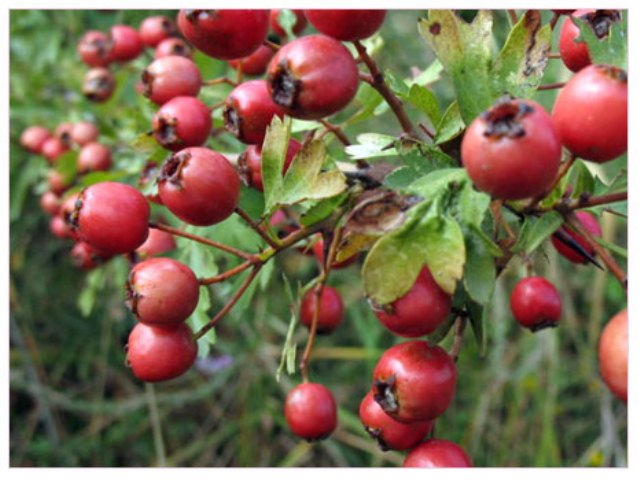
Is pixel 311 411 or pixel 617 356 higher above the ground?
pixel 617 356

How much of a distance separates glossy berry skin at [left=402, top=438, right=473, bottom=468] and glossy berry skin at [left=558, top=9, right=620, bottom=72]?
0.50 meters

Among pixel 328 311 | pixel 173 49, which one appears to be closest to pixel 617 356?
pixel 328 311

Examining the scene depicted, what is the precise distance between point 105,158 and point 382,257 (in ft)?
4.23

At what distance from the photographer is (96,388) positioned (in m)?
3.09

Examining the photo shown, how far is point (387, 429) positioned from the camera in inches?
36.6

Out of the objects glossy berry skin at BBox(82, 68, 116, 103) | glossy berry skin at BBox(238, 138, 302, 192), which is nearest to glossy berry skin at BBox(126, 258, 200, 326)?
glossy berry skin at BBox(238, 138, 302, 192)

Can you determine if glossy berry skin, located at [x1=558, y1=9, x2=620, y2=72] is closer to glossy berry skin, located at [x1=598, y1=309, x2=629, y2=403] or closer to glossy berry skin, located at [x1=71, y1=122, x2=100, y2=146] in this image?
glossy berry skin, located at [x1=598, y1=309, x2=629, y2=403]

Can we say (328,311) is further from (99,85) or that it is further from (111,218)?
(99,85)

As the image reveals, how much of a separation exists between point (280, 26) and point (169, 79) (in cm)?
26

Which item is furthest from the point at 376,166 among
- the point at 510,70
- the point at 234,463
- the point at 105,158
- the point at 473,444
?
the point at 234,463

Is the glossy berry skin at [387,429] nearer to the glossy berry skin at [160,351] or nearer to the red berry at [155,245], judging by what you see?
the glossy berry skin at [160,351]

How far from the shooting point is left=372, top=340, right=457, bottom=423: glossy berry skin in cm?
84

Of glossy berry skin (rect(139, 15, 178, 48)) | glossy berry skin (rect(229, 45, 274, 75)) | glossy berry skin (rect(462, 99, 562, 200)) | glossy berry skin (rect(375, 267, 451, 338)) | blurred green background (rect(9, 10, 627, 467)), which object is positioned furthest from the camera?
blurred green background (rect(9, 10, 627, 467))
